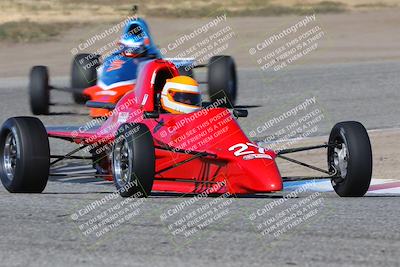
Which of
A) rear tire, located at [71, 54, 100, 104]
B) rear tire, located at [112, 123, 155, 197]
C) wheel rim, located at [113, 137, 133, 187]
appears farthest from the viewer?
rear tire, located at [71, 54, 100, 104]

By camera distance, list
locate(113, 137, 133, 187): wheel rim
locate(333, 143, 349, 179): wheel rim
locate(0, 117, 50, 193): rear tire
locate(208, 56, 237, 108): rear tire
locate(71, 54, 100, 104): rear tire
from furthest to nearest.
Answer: locate(71, 54, 100, 104): rear tire → locate(208, 56, 237, 108): rear tire → locate(0, 117, 50, 193): rear tire → locate(333, 143, 349, 179): wheel rim → locate(113, 137, 133, 187): wheel rim

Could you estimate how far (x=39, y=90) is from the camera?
2009 cm

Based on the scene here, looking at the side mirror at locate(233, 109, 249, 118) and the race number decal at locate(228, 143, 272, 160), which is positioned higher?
the side mirror at locate(233, 109, 249, 118)

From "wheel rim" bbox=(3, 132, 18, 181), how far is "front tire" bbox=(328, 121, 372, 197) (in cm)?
318

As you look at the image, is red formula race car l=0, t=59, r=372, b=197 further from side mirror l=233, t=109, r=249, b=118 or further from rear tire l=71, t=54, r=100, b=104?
rear tire l=71, t=54, r=100, b=104

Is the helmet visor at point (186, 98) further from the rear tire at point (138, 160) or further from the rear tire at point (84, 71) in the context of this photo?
the rear tire at point (84, 71)

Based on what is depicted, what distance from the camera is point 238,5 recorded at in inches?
2071

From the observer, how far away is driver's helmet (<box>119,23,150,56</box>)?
770 inches

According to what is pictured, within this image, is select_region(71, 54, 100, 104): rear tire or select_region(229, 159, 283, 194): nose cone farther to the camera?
select_region(71, 54, 100, 104): rear tire

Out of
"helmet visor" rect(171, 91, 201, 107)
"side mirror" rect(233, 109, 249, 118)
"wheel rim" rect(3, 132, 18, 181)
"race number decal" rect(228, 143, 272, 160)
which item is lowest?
"wheel rim" rect(3, 132, 18, 181)

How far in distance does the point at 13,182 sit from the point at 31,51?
2901 cm

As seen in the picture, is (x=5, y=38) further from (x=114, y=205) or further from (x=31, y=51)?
(x=114, y=205)

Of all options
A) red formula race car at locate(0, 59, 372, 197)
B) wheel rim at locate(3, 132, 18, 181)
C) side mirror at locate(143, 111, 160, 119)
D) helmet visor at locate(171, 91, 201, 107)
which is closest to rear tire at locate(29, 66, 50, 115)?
red formula race car at locate(0, 59, 372, 197)

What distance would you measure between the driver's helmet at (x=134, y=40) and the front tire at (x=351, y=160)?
889cm
